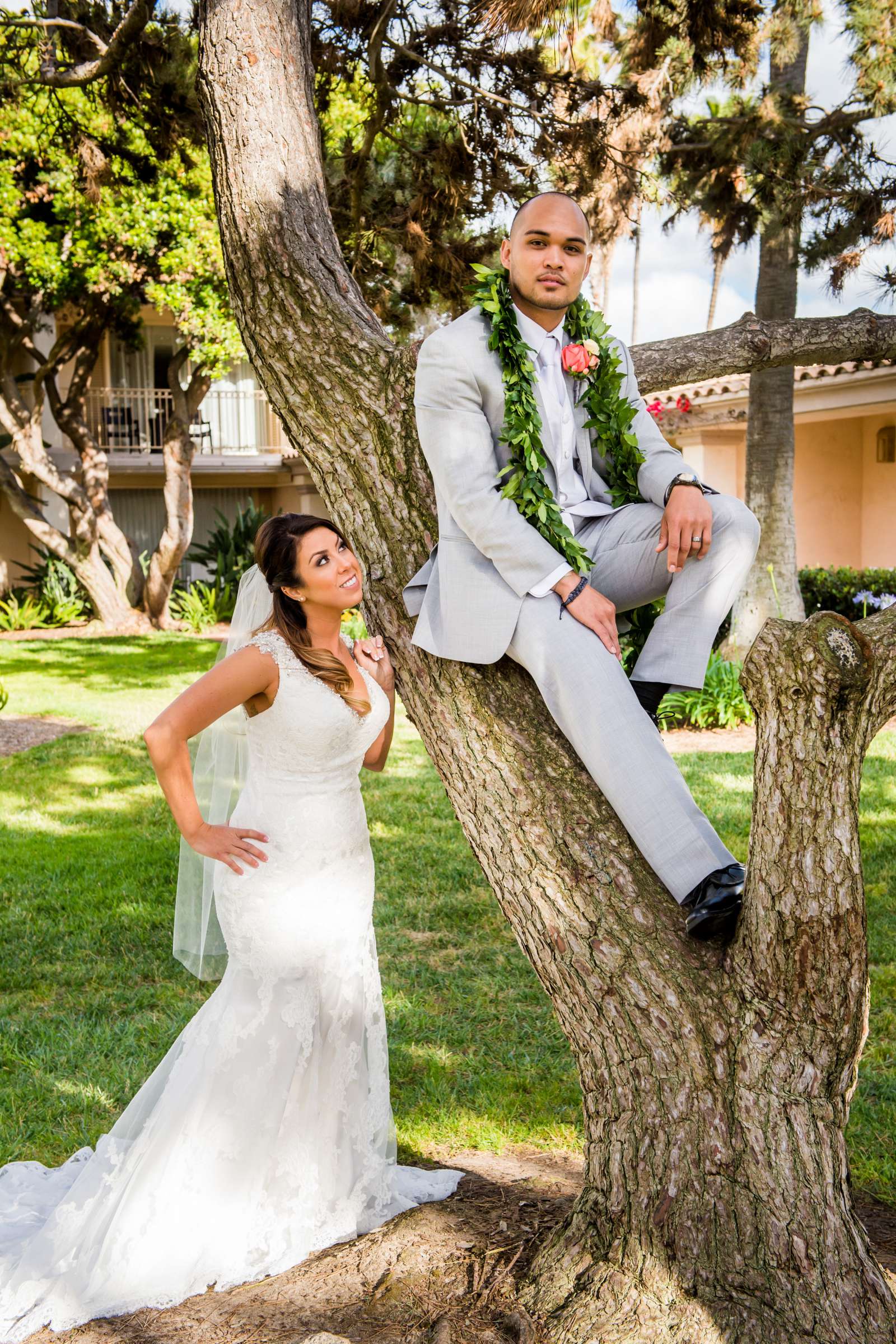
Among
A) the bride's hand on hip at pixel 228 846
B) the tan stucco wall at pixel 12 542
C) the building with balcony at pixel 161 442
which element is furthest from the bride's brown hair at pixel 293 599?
the building with balcony at pixel 161 442

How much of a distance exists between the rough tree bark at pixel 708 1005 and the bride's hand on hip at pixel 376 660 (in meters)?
0.20

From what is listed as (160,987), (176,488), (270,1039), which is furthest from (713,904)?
(176,488)

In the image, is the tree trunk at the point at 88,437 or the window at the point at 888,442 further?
the tree trunk at the point at 88,437

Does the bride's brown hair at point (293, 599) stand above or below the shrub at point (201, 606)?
above

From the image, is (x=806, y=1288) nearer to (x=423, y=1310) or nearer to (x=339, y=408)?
(x=423, y=1310)

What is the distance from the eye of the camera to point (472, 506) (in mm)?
3025

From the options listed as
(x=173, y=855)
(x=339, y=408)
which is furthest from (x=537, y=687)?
(x=173, y=855)

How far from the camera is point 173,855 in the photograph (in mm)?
7262

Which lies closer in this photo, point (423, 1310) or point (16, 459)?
point (423, 1310)

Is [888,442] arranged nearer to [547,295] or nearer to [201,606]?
[201,606]

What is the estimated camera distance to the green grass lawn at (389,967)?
4227mm

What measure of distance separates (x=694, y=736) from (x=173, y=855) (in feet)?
16.8

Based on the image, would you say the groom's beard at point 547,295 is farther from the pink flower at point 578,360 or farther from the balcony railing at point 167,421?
the balcony railing at point 167,421

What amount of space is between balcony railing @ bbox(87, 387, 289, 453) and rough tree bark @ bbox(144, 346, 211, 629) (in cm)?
449
